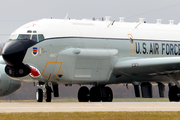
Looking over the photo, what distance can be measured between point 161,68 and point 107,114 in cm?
1232

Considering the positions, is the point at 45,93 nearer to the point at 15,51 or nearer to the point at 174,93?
the point at 15,51

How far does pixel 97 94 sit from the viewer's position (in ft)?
97.7

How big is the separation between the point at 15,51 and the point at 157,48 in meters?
11.1

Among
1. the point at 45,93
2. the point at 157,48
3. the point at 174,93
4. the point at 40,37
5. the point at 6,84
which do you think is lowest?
the point at 174,93

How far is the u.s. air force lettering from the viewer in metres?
28.3

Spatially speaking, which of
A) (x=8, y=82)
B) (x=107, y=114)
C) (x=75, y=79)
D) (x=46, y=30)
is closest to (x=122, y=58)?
(x=75, y=79)

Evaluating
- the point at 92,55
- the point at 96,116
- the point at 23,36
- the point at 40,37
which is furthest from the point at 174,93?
the point at 96,116

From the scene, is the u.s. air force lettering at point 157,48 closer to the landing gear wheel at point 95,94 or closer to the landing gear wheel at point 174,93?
the landing gear wheel at point 174,93

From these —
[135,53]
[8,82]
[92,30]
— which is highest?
[92,30]

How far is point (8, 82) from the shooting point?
29000 millimetres

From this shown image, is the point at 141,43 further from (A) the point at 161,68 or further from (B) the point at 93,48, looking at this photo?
(B) the point at 93,48

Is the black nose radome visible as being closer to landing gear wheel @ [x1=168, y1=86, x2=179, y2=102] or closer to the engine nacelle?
the engine nacelle

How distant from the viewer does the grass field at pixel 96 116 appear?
48.9 feet

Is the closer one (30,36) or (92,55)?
(30,36)
